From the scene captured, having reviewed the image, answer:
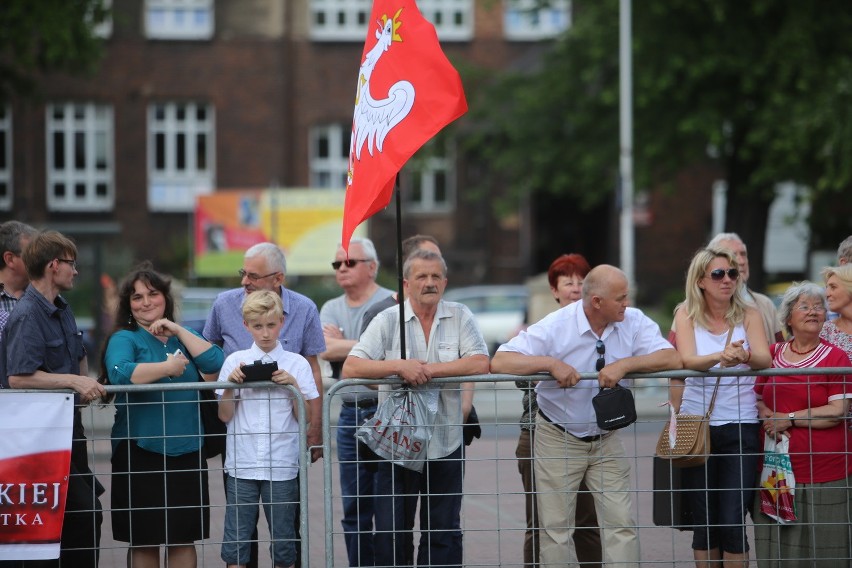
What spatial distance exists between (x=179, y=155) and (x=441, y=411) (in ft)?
90.6

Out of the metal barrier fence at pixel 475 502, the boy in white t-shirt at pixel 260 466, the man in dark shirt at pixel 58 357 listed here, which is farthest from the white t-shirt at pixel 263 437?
the man in dark shirt at pixel 58 357

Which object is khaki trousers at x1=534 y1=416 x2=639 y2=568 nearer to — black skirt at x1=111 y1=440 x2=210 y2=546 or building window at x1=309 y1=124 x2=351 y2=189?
black skirt at x1=111 y1=440 x2=210 y2=546

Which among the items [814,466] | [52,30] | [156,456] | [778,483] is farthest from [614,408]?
[52,30]

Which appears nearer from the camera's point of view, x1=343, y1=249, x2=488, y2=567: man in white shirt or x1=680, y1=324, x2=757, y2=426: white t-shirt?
x1=343, y1=249, x2=488, y2=567: man in white shirt

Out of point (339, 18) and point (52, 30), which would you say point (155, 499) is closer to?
point (52, 30)

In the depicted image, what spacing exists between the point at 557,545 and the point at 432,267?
153 cm

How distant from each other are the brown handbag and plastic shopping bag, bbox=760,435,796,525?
12.0 inches

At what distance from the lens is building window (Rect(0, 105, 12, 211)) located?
31609 mm

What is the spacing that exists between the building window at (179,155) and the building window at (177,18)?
184 centimetres

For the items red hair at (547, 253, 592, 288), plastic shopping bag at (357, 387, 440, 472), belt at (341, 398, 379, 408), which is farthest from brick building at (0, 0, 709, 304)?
plastic shopping bag at (357, 387, 440, 472)

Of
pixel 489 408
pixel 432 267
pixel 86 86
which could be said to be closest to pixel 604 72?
pixel 489 408

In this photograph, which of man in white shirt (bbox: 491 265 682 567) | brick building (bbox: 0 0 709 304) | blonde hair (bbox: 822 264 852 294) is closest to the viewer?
man in white shirt (bbox: 491 265 682 567)

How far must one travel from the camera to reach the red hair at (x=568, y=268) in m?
7.18

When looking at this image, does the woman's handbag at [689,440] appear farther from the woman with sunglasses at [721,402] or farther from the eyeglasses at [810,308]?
the eyeglasses at [810,308]
